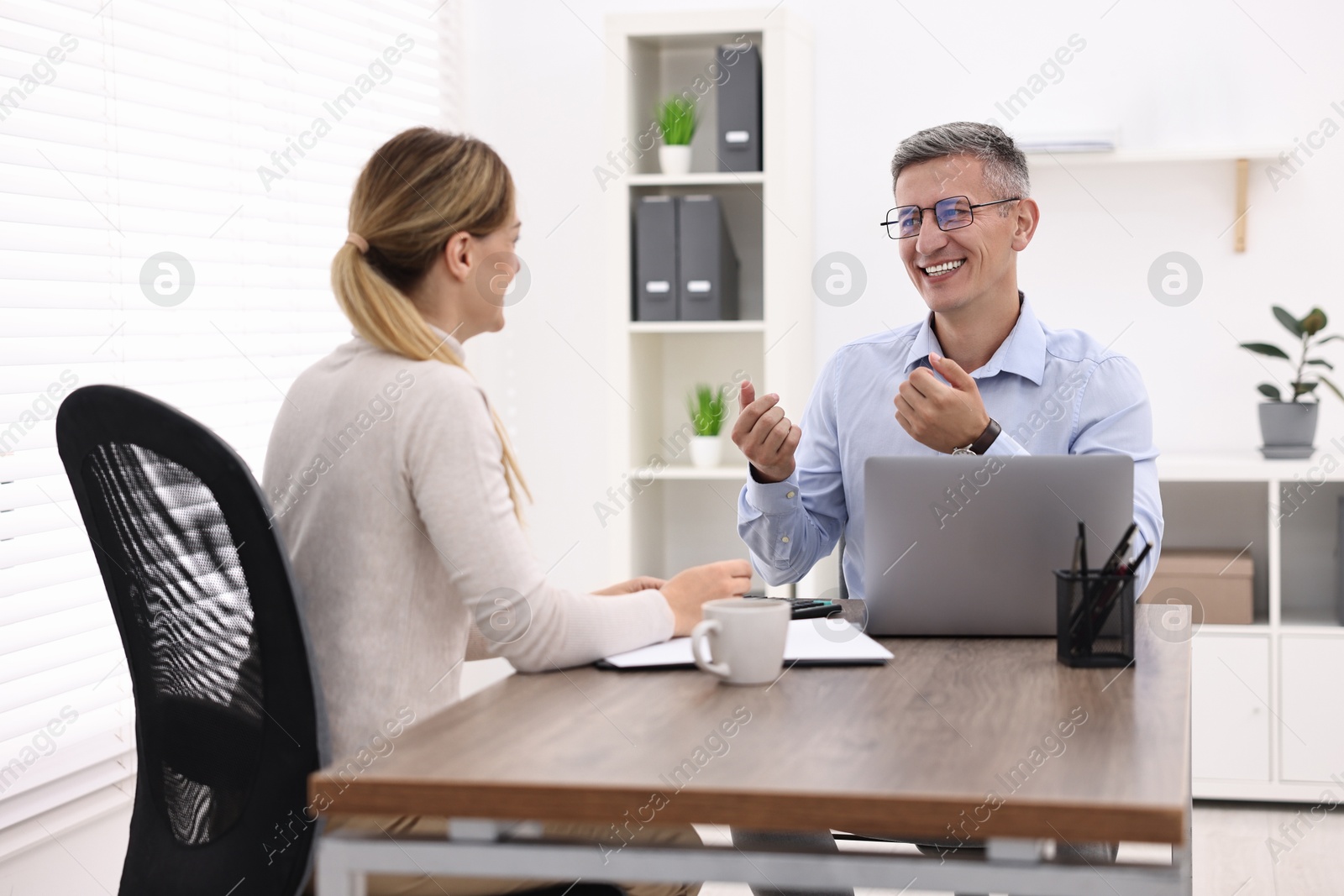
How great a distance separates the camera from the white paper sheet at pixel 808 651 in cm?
126

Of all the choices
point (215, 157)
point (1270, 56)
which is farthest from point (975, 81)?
point (215, 157)

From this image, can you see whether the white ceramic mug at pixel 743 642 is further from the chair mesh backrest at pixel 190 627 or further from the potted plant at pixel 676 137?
the potted plant at pixel 676 137

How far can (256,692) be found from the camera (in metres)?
1.16

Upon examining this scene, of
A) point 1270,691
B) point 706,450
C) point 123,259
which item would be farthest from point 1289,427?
point 123,259

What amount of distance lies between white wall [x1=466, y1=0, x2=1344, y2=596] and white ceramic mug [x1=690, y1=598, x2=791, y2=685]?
7.25 feet

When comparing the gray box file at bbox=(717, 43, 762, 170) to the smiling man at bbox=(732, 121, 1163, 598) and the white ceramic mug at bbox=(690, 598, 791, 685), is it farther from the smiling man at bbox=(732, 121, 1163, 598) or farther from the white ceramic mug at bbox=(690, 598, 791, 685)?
the white ceramic mug at bbox=(690, 598, 791, 685)

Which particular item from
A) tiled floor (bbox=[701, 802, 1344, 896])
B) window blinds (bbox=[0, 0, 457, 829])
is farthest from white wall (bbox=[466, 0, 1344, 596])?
tiled floor (bbox=[701, 802, 1344, 896])

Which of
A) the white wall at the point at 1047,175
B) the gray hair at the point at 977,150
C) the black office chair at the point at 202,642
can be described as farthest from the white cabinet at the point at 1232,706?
the black office chair at the point at 202,642

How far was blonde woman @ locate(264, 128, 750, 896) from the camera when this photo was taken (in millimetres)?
1205

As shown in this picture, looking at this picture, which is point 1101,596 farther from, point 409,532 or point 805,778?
point 409,532

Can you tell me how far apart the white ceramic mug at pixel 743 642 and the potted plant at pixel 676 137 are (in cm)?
231

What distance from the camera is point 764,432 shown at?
175 centimetres

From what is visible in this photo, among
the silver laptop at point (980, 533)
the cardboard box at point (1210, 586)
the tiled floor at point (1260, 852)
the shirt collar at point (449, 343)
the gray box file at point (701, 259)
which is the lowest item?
the tiled floor at point (1260, 852)

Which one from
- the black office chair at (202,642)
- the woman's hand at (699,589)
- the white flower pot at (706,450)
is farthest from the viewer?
the white flower pot at (706,450)
